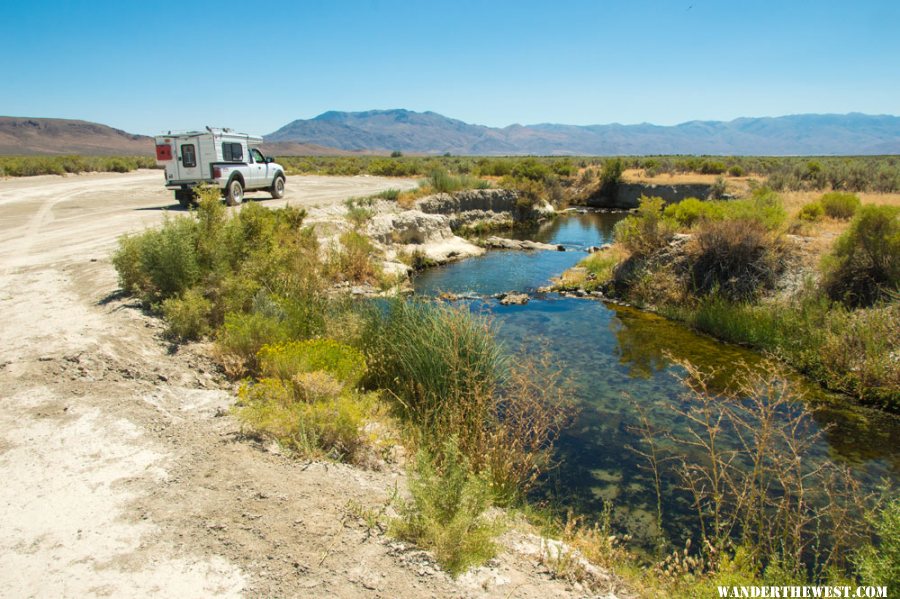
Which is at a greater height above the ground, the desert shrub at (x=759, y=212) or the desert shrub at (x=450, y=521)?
the desert shrub at (x=759, y=212)

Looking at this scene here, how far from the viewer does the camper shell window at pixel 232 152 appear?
18.4 metres

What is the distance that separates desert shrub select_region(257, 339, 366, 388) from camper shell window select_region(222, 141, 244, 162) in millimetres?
13562

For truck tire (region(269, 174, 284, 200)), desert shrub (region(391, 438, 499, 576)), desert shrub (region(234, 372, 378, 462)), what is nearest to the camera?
desert shrub (region(391, 438, 499, 576))

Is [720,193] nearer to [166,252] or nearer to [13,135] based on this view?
[166,252]

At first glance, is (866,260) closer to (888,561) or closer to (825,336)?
(825,336)

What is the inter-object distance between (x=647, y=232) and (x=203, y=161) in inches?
591

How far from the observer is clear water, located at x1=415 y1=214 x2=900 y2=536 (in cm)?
670

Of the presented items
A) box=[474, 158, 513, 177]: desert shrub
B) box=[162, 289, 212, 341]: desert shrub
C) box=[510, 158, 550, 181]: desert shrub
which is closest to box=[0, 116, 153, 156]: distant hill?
box=[474, 158, 513, 177]: desert shrub

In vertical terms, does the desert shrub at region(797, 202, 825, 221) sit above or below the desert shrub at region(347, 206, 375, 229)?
below

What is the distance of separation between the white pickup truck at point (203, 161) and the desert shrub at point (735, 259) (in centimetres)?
1556

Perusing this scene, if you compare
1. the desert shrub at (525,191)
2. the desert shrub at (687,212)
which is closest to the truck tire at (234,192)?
the desert shrub at (687,212)

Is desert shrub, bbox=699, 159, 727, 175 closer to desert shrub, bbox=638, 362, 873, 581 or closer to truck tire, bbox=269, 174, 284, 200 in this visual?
truck tire, bbox=269, 174, 284, 200

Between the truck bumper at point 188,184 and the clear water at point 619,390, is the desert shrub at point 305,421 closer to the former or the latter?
the clear water at point 619,390

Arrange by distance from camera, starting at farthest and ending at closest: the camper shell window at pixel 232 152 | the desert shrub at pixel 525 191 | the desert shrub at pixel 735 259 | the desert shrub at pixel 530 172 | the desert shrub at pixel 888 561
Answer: the desert shrub at pixel 530 172 < the desert shrub at pixel 525 191 < the camper shell window at pixel 232 152 < the desert shrub at pixel 735 259 < the desert shrub at pixel 888 561
